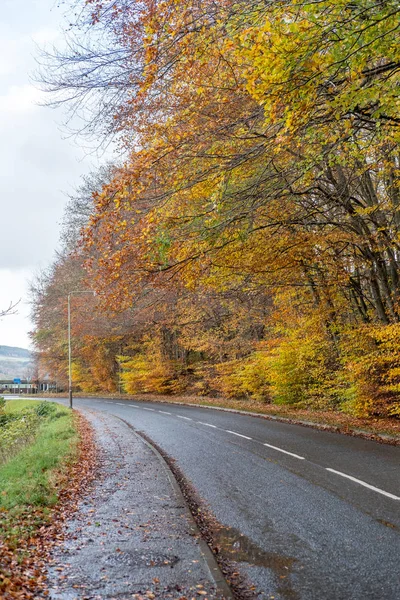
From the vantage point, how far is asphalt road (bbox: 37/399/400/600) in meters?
4.91

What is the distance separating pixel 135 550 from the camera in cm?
577

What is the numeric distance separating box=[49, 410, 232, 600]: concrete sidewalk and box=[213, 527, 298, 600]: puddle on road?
0.31m

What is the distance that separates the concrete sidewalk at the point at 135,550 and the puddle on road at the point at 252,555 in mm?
314

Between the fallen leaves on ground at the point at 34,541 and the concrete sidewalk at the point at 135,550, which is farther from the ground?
the fallen leaves on ground at the point at 34,541

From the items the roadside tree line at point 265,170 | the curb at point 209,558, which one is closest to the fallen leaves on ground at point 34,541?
the curb at point 209,558

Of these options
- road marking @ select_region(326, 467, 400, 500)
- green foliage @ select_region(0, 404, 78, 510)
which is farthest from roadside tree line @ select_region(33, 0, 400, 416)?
road marking @ select_region(326, 467, 400, 500)

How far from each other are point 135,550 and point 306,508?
2.79 m

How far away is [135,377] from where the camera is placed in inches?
1617

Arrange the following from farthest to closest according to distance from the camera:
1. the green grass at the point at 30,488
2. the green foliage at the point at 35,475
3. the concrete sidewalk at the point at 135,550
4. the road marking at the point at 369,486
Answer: the green foliage at the point at 35,475
the road marking at the point at 369,486
the green grass at the point at 30,488
the concrete sidewalk at the point at 135,550

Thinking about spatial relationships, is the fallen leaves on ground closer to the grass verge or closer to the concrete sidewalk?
the grass verge

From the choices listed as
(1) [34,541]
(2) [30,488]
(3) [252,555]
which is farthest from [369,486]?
(2) [30,488]

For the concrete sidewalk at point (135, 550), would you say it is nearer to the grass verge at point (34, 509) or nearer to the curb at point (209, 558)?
the curb at point (209, 558)

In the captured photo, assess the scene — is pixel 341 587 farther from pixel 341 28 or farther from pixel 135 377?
pixel 135 377

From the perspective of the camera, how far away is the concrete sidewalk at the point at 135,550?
4.69 m
